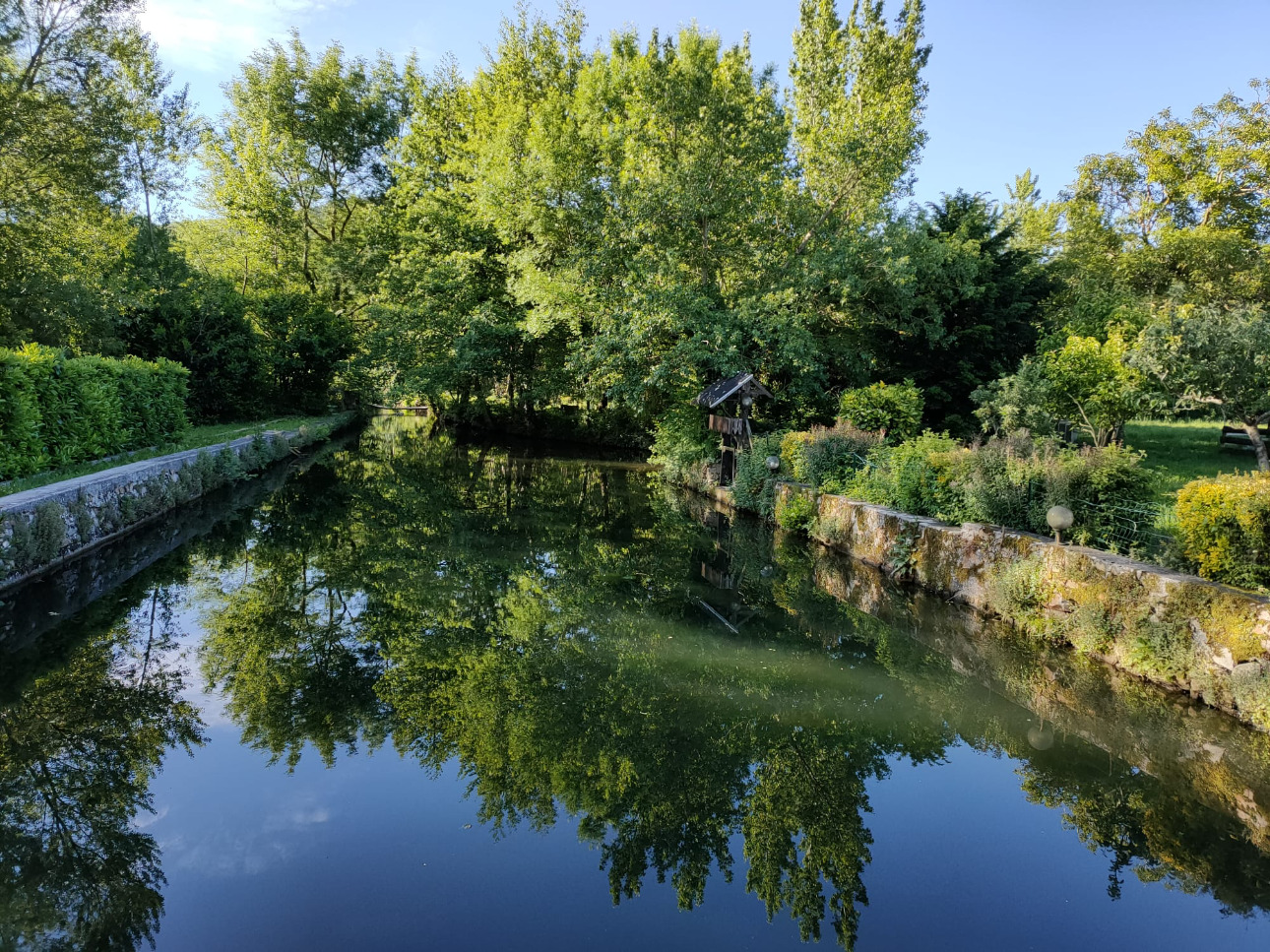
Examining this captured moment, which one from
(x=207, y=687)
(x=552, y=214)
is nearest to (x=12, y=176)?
(x=552, y=214)

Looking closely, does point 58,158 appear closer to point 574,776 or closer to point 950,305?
point 574,776

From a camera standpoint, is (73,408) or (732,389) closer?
(73,408)

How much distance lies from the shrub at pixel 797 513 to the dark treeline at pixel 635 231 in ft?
16.1

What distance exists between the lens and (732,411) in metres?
17.8

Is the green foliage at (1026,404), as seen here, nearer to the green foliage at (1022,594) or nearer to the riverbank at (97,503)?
the green foliage at (1022,594)

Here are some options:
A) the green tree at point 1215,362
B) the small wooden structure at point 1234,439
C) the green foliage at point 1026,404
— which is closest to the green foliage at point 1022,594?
the green tree at point 1215,362

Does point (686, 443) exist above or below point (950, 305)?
below

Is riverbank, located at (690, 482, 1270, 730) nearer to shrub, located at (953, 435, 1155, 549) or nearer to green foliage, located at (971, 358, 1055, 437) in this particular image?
shrub, located at (953, 435, 1155, 549)

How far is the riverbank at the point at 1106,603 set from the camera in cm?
546

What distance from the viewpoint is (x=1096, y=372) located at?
1402 centimetres

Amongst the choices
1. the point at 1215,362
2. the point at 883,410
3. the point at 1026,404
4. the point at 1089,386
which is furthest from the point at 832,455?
the point at 1089,386

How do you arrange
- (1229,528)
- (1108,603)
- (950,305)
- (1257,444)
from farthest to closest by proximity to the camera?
(950,305) → (1257,444) → (1108,603) → (1229,528)

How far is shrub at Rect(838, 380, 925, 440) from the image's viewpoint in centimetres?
1537

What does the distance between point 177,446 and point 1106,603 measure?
17.3 meters
